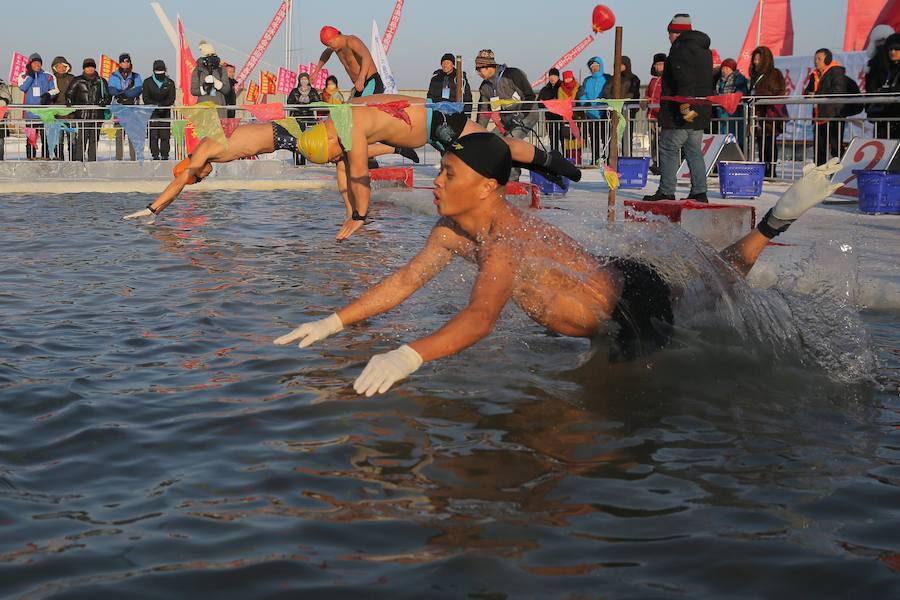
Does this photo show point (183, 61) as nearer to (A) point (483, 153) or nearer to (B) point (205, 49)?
(B) point (205, 49)

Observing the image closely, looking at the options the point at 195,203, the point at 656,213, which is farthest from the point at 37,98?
the point at 656,213

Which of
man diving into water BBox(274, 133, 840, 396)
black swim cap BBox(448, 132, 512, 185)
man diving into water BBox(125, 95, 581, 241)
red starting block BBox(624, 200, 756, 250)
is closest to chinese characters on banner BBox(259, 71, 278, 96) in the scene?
man diving into water BBox(125, 95, 581, 241)

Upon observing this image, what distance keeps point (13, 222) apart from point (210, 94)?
729 centimetres

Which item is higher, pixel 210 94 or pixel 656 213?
pixel 210 94

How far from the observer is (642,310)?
18.1ft

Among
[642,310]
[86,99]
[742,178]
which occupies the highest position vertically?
[86,99]

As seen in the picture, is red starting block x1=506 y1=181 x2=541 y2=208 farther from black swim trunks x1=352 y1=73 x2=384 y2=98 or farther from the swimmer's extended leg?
the swimmer's extended leg

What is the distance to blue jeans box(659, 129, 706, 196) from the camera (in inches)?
465

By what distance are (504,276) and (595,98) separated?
13850mm

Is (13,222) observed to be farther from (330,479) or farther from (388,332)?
(330,479)

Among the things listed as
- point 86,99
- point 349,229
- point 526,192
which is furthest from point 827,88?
point 86,99

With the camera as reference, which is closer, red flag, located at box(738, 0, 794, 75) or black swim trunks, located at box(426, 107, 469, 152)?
→ black swim trunks, located at box(426, 107, 469, 152)

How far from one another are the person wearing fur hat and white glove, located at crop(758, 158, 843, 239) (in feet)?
48.0

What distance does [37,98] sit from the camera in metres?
19.9
